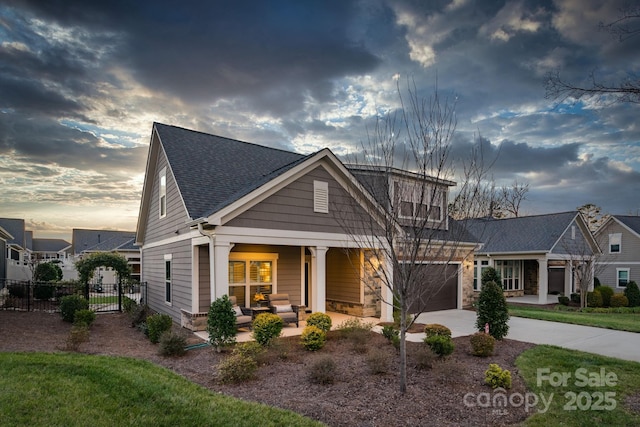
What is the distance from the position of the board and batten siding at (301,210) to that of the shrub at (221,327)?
2.41m

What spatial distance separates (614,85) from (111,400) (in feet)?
27.8

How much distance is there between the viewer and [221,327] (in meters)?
8.49

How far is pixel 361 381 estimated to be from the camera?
643 centimetres

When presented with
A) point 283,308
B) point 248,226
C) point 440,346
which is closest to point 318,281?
point 283,308

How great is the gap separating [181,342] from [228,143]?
8894 millimetres

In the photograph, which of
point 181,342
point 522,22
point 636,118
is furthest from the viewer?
point 522,22

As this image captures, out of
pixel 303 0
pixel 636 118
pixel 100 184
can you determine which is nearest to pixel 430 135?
pixel 636 118

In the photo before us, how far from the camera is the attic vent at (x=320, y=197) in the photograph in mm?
11781

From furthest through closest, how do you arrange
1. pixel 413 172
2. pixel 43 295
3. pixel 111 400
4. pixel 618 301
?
pixel 618 301 → pixel 43 295 → pixel 413 172 → pixel 111 400

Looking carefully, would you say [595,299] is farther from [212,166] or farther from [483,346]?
[212,166]

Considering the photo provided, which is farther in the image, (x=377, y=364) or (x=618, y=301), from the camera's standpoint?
(x=618, y=301)

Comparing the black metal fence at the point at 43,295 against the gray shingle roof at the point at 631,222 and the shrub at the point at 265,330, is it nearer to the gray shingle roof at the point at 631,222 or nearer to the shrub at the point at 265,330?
the shrub at the point at 265,330

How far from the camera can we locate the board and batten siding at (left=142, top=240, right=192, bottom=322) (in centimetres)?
1149

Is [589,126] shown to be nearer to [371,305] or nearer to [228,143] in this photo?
[371,305]
